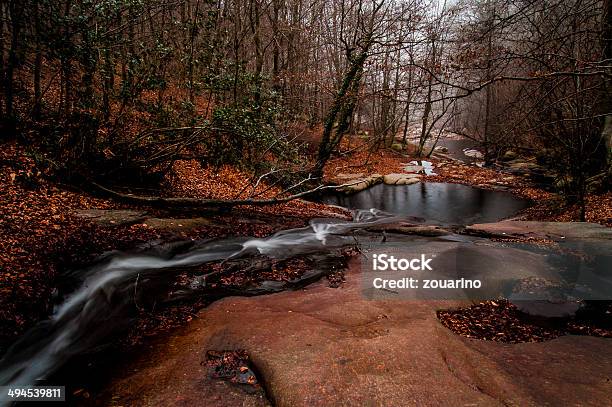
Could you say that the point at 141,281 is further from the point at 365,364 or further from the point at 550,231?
the point at 550,231

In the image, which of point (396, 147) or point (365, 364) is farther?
point (396, 147)

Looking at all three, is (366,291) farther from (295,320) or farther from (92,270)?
(92,270)

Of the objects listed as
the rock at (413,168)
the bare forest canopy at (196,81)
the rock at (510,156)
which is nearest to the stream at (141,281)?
the bare forest canopy at (196,81)

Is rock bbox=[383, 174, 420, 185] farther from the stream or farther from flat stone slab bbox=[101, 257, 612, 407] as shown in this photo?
flat stone slab bbox=[101, 257, 612, 407]

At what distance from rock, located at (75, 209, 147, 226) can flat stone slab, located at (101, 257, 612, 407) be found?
11.5 feet

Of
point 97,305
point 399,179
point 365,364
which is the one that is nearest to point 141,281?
point 97,305

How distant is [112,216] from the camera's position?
7.24m

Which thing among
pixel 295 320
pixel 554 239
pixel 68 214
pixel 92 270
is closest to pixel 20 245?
pixel 92 270

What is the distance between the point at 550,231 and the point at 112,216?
9.68 m

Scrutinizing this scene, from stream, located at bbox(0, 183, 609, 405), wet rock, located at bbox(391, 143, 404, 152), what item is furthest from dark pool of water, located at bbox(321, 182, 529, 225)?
wet rock, located at bbox(391, 143, 404, 152)

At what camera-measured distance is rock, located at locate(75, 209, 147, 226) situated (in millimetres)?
6898

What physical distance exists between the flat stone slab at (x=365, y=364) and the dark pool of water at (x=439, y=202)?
32.5 feet

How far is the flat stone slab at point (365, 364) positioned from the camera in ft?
10.1

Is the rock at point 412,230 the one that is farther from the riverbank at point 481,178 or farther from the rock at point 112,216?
the rock at point 112,216
